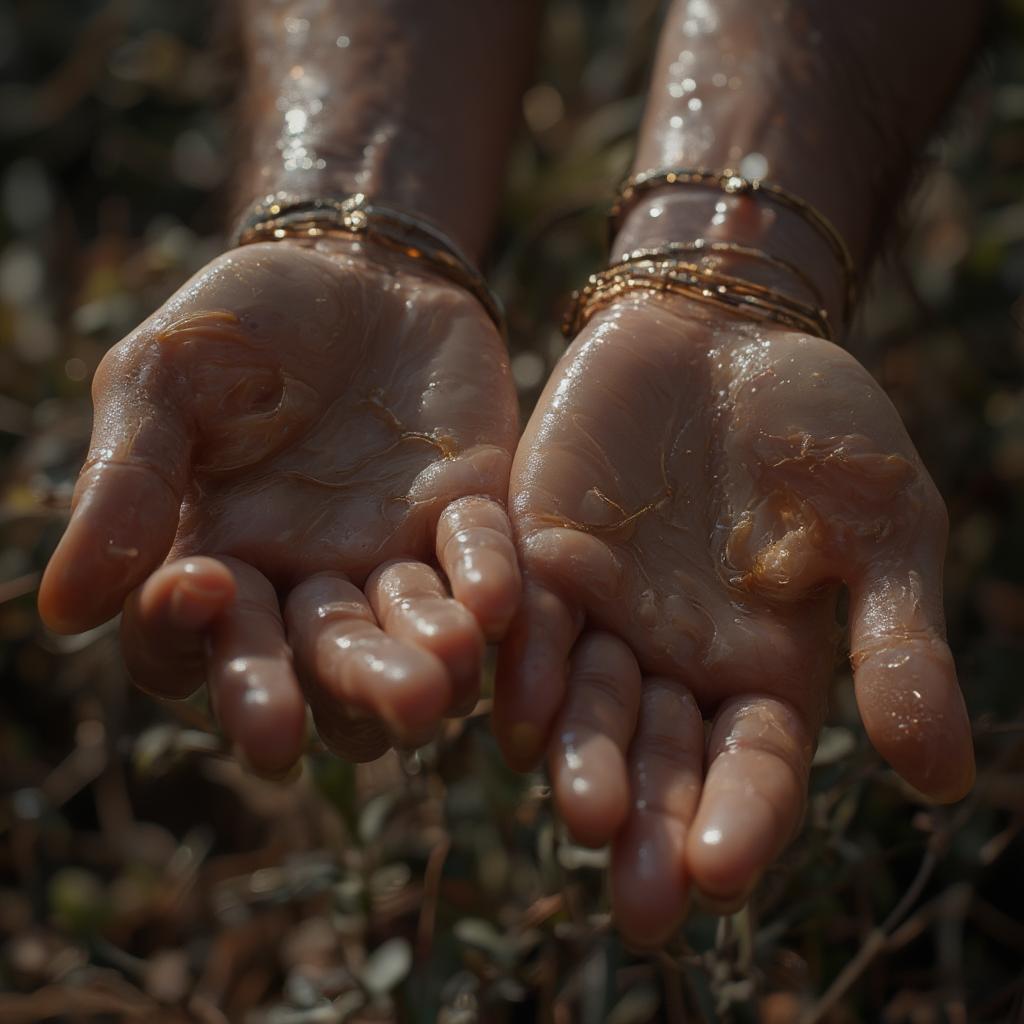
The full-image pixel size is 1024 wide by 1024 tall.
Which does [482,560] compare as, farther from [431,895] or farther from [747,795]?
[431,895]

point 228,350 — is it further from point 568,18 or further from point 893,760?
point 568,18

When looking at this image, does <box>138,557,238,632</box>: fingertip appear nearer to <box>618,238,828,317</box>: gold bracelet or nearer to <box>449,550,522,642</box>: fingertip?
<box>449,550,522,642</box>: fingertip

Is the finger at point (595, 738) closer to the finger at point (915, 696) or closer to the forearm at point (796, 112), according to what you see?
the finger at point (915, 696)

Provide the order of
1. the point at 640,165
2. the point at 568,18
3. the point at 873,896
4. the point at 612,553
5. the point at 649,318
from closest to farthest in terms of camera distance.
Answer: the point at 612,553
the point at 649,318
the point at 873,896
the point at 640,165
the point at 568,18

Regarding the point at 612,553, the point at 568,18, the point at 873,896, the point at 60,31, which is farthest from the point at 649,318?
the point at 60,31

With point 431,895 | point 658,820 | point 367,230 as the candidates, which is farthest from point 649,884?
point 367,230
